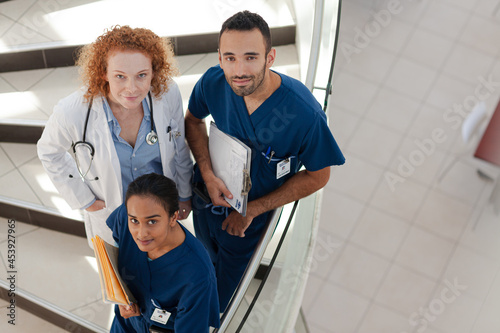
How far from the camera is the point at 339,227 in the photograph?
16.5 ft

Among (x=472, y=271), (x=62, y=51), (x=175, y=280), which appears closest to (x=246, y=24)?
(x=175, y=280)

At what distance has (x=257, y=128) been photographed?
6.66 ft

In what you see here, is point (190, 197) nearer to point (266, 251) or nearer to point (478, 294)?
point (266, 251)

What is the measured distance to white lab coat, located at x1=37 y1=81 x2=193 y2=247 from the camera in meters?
2.05

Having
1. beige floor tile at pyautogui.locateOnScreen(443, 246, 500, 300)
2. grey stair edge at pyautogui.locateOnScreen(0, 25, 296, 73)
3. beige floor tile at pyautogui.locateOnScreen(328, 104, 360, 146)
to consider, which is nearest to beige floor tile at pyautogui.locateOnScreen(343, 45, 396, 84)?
beige floor tile at pyautogui.locateOnScreen(328, 104, 360, 146)

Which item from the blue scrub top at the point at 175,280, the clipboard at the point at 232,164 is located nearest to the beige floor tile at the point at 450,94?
the clipboard at the point at 232,164

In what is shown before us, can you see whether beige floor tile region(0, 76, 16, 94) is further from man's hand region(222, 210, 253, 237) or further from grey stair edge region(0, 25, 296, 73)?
man's hand region(222, 210, 253, 237)

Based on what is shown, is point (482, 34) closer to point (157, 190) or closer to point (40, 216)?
point (40, 216)

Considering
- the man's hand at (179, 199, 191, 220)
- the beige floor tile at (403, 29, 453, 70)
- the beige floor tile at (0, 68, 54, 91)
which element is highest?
the beige floor tile at (403, 29, 453, 70)

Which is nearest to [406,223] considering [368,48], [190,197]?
[368,48]

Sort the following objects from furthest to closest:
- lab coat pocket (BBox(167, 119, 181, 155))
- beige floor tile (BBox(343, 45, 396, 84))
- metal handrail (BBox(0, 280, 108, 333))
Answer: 1. beige floor tile (BBox(343, 45, 396, 84))
2. metal handrail (BBox(0, 280, 108, 333))
3. lab coat pocket (BBox(167, 119, 181, 155))

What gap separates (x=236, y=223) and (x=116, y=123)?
68 cm

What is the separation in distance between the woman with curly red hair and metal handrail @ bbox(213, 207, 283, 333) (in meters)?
0.51

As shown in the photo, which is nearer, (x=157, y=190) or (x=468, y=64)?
(x=157, y=190)
